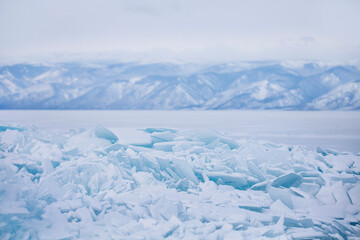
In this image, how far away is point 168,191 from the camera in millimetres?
2746

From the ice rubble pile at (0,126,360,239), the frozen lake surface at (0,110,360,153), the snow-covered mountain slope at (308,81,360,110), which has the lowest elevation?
the snow-covered mountain slope at (308,81,360,110)

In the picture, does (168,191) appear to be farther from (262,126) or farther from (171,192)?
(262,126)

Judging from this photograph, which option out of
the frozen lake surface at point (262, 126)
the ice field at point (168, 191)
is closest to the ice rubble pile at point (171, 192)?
the ice field at point (168, 191)

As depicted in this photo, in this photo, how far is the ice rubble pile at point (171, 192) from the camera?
84.2 inches

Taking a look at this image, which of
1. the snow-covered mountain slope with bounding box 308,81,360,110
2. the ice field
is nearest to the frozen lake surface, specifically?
the ice field

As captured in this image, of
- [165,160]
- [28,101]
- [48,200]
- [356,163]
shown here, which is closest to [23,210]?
[48,200]

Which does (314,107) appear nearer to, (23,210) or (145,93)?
(145,93)

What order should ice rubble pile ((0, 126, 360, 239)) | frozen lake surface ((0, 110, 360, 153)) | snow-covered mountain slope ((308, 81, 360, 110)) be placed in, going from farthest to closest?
snow-covered mountain slope ((308, 81, 360, 110)) < frozen lake surface ((0, 110, 360, 153)) < ice rubble pile ((0, 126, 360, 239))

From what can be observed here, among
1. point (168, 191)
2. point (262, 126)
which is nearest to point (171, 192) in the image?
point (168, 191)

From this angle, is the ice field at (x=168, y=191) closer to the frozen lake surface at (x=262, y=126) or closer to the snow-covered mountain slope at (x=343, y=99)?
the frozen lake surface at (x=262, y=126)

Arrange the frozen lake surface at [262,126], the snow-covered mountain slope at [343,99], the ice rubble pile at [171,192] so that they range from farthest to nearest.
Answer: the snow-covered mountain slope at [343,99], the frozen lake surface at [262,126], the ice rubble pile at [171,192]

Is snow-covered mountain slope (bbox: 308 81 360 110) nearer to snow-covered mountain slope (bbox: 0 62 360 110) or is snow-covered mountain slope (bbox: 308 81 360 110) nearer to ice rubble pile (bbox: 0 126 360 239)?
snow-covered mountain slope (bbox: 0 62 360 110)

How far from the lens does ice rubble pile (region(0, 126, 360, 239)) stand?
2139 mm

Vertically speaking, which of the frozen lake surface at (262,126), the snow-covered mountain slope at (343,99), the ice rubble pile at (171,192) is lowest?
the snow-covered mountain slope at (343,99)
